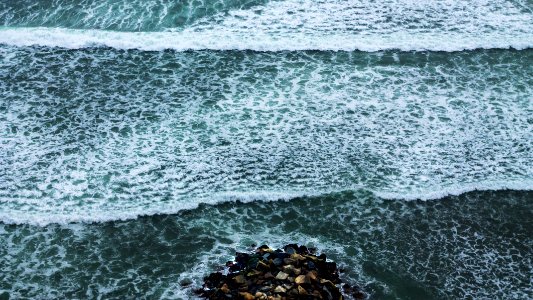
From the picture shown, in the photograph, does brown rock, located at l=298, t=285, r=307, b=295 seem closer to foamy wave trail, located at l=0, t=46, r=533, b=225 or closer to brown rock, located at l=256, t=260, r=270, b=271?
brown rock, located at l=256, t=260, r=270, b=271

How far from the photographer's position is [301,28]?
12.2m

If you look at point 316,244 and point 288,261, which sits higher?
point 288,261

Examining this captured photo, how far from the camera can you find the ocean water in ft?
23.9

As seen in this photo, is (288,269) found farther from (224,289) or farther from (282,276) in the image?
(224,289)

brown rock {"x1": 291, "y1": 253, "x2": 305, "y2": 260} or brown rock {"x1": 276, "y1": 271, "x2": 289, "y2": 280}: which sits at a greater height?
brown rock {"x1": 276, "y1": 271, "x2": 289, "y2": 280}

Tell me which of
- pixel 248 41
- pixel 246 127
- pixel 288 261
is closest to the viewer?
pixel 288 261

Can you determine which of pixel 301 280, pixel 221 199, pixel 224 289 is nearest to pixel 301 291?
pixel 301 280

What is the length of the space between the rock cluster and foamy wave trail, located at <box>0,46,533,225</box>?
1348mm

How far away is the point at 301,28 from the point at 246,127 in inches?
140

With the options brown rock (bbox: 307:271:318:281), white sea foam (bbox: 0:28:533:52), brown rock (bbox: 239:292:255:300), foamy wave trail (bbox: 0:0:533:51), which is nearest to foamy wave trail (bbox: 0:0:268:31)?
foamy wave trail (bbox: 0:0:533:51)

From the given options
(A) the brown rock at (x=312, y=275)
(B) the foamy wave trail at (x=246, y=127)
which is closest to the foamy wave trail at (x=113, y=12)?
(B) the foamy wave trail at (x=246, y=127)

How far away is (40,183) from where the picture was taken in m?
8.32

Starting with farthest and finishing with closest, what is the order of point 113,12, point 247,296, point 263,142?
point 113,12, point 263,142, point 247,296

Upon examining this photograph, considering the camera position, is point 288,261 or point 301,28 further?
point 301,28
